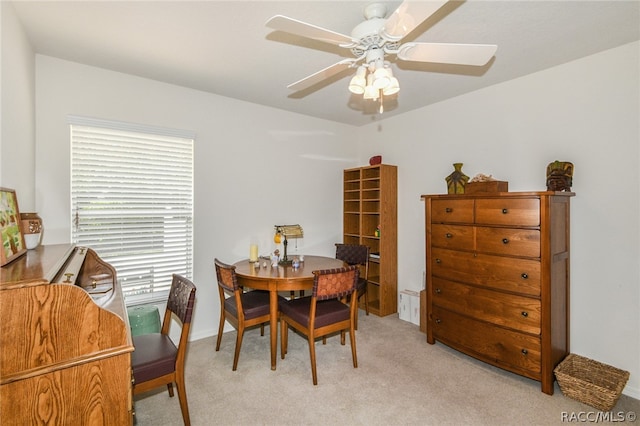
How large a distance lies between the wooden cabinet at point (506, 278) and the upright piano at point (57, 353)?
2655 mm

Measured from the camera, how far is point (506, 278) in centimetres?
254

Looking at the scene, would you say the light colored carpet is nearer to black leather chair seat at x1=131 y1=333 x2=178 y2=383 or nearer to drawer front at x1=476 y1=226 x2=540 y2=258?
black leather chair seat at x1=131 y1=333 x2=178 y2=383

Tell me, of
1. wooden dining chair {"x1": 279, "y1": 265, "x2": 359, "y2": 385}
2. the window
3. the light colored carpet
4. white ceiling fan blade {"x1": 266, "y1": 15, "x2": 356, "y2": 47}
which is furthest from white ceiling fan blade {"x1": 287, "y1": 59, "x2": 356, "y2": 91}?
the light colored carpet

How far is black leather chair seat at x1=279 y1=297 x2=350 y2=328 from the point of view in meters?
2.62

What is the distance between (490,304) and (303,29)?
257 cm

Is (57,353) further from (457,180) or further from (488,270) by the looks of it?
(457,180)

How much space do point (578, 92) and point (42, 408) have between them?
4016 millimetres

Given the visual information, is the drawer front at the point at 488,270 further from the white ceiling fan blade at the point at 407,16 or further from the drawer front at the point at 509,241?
the white ceiling fan blade at the point at 407,16

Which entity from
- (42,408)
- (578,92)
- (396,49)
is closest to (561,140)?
(578,92)

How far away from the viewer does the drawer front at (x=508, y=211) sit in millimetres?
2383

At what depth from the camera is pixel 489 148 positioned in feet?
10.6

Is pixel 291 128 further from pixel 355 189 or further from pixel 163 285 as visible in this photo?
pixel 163 285

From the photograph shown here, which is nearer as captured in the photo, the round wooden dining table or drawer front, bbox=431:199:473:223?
the round wooden dining table

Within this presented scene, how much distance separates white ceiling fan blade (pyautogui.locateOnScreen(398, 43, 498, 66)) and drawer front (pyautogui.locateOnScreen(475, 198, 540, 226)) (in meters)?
1.21
